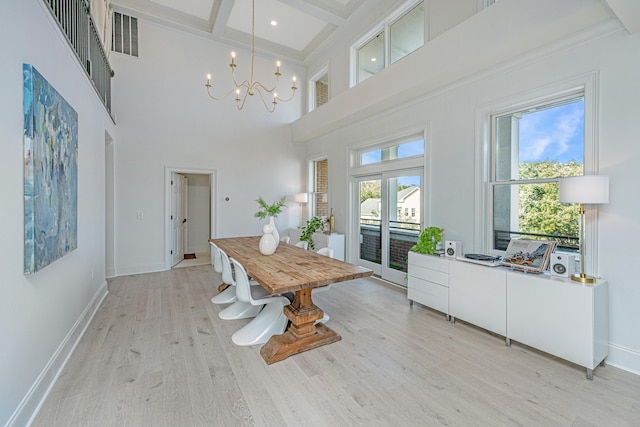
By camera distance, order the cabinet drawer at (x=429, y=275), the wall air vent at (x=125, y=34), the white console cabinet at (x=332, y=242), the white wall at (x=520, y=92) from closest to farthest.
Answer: the white wall at (x=520, y=92), the cabinet drawer at (x=429, y=275), the wall air vent at (x=125, y=34), the white console cabinet at (x=332, y=242)

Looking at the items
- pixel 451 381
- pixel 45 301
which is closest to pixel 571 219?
pixel 451 381

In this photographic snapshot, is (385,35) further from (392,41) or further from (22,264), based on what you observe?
(22,264)

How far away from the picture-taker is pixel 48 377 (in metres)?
1.94

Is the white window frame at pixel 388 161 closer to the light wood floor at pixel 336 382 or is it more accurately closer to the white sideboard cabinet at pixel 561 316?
the white sideboard cabinet at pixel 561 316

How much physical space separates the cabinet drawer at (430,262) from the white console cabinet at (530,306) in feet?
0.04

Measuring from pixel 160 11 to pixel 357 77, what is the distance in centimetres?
369

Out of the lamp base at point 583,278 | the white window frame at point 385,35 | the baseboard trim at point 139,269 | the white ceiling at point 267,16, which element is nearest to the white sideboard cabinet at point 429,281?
the lamp base at point 583,278

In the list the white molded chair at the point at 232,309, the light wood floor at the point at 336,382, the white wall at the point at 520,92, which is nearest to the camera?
the light wood floor at the point at 336,382

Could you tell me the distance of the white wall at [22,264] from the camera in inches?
57.7

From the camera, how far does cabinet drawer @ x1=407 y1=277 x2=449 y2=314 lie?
123 inches

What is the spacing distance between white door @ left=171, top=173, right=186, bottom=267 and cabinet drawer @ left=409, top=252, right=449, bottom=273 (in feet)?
15.0

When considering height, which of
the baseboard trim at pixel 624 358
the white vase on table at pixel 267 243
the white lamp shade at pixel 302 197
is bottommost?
the baseboard trim at pixel 624 358

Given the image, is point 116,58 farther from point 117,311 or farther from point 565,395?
point 565,395

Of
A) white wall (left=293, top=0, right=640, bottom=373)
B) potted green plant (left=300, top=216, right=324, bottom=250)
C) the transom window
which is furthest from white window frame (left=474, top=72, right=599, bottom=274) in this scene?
potted green plant (left=300, top=216, right=324, bottom=250)
